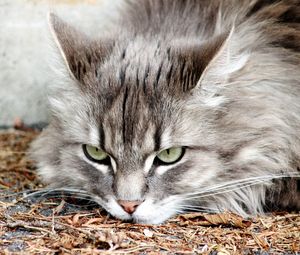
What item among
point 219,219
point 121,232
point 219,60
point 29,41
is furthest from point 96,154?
point 29,41

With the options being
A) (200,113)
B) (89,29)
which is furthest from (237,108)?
(89,29)

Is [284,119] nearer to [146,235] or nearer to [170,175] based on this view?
[170,175]

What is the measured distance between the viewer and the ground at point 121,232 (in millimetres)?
3270

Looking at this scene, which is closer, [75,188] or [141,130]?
[141,130]

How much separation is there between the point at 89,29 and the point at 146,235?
241cm

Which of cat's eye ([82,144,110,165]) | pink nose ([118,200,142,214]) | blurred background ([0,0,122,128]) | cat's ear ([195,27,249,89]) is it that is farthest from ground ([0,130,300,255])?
blurred background ([0,0,122,128])

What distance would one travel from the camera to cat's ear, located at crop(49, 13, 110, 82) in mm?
3617

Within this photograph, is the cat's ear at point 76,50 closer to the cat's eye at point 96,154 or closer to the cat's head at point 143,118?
the cat's head at point 143,118

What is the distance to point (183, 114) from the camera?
353cm

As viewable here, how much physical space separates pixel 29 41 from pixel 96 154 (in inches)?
79.6

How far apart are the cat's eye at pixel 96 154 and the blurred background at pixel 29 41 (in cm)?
167

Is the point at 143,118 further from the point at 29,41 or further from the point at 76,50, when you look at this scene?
the point at 29,41

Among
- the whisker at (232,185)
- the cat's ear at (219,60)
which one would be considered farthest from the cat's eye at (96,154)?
the cat's ear at (219,60)

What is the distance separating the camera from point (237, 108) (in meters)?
3.68
